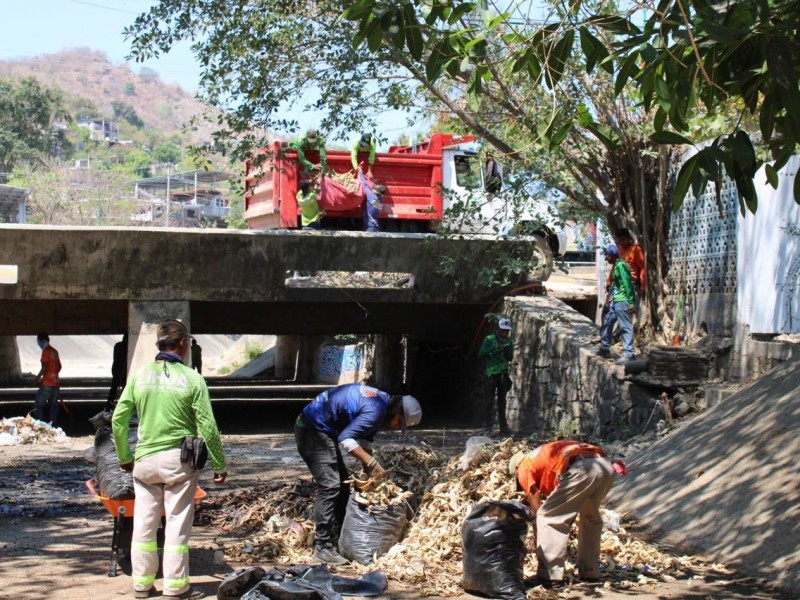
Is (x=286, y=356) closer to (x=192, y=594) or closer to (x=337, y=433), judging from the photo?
(x=337, y=433)

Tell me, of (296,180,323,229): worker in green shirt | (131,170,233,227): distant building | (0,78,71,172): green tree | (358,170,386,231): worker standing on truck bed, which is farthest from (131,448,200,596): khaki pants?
(0,78,71,172): green tree

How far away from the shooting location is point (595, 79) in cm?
1364

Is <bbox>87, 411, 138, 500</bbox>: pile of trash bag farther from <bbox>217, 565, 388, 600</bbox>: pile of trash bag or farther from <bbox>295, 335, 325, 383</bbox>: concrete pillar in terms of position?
<bbox>295, 335, 325, 383</bbox>: concrete pillar

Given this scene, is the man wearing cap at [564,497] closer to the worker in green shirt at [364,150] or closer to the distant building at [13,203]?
the worker in green shirt at [364,150]

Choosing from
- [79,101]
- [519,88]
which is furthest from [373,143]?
[79,101]

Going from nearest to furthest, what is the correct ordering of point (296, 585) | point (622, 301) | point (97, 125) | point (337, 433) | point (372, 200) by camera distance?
point (296, 585)
point (337, 433)
point (622, 301)
point (372, 200)
point (97, 125)

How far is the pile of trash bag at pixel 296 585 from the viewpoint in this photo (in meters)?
5.52

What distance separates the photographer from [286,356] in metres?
34.7

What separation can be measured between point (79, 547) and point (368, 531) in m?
2.18

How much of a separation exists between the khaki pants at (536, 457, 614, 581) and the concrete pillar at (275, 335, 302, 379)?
27.7 m

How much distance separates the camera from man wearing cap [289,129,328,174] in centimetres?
1523

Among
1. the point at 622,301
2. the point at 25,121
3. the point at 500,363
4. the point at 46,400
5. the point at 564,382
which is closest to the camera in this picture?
the point at 622,301

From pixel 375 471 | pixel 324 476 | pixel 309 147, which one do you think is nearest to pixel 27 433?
pixel 309 147

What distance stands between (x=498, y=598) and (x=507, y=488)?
94cm
